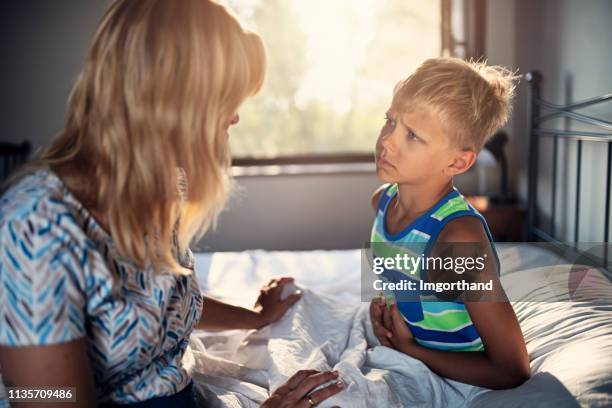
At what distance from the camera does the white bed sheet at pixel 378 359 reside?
102cm

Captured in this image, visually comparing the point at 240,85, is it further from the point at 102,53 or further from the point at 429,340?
the point at 429,340

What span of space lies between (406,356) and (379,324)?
0.36ft

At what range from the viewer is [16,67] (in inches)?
137

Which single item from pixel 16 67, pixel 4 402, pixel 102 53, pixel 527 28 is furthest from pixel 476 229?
pixel 16 67

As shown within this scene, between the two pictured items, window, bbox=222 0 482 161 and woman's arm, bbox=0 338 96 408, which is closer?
woman's arm, bbox=0 338 96 408

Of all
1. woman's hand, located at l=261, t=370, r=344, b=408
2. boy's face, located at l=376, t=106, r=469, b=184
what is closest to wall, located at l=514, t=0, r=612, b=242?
boy's face, located at l=376, t=106, r=469, b=184

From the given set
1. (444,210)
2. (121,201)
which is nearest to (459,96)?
(444,210)

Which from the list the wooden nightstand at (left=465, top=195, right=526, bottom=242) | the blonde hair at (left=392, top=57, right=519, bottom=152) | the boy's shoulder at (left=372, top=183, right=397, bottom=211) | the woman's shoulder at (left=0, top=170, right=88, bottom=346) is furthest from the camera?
the wooden nightstand at (left=465, top=195, right=526, bottom=242)

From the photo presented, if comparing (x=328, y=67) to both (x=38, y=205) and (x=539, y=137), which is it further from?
(x=38, y=205)

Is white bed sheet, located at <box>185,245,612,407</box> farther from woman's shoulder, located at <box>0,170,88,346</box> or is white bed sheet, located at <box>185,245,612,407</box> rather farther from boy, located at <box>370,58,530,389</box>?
woman's shoulder, located at <box>0,170,88,346</box>

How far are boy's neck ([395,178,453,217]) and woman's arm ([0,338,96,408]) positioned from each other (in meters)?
0.85

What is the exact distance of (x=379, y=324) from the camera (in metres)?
1.27

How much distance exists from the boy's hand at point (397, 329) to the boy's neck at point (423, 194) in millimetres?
256

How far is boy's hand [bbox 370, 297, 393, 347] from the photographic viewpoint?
4.10 feet
